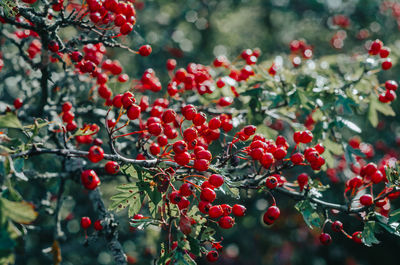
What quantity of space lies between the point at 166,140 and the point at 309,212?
1324 mm

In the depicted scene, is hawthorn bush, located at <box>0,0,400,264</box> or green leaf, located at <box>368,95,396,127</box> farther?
green leaf, located at <box>368,95,396,127</box>

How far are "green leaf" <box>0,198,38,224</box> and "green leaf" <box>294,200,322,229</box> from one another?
1.94 m

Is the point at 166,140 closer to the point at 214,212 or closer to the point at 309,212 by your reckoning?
the point at 214,212

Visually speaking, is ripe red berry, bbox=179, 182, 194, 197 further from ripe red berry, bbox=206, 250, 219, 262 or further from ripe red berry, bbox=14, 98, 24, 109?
ripe red berry, bbox=14, 98, 24, 109

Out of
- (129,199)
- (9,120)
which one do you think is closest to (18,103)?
(9,120)

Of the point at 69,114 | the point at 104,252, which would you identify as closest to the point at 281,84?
the point at 69,114

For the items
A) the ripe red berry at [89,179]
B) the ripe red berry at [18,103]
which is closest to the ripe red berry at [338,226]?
the ripe red berry at [89,179]

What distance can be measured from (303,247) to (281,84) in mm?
7738

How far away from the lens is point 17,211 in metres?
1.71

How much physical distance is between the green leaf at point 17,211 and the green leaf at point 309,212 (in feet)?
6.37

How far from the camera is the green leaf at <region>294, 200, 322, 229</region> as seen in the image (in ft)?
8.46

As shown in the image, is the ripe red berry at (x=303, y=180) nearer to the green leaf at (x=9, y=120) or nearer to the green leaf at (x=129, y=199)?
the green leaf at (x=129, y=199)

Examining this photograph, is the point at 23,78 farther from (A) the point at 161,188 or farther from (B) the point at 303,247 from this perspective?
(B) the point at 303,247

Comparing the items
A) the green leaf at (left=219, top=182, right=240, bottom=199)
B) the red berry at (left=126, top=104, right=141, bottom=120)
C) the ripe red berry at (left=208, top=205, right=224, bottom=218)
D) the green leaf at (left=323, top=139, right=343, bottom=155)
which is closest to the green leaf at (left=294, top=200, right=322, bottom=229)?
the green leaf at (left=219, top=182, right=240, bottom=199)
